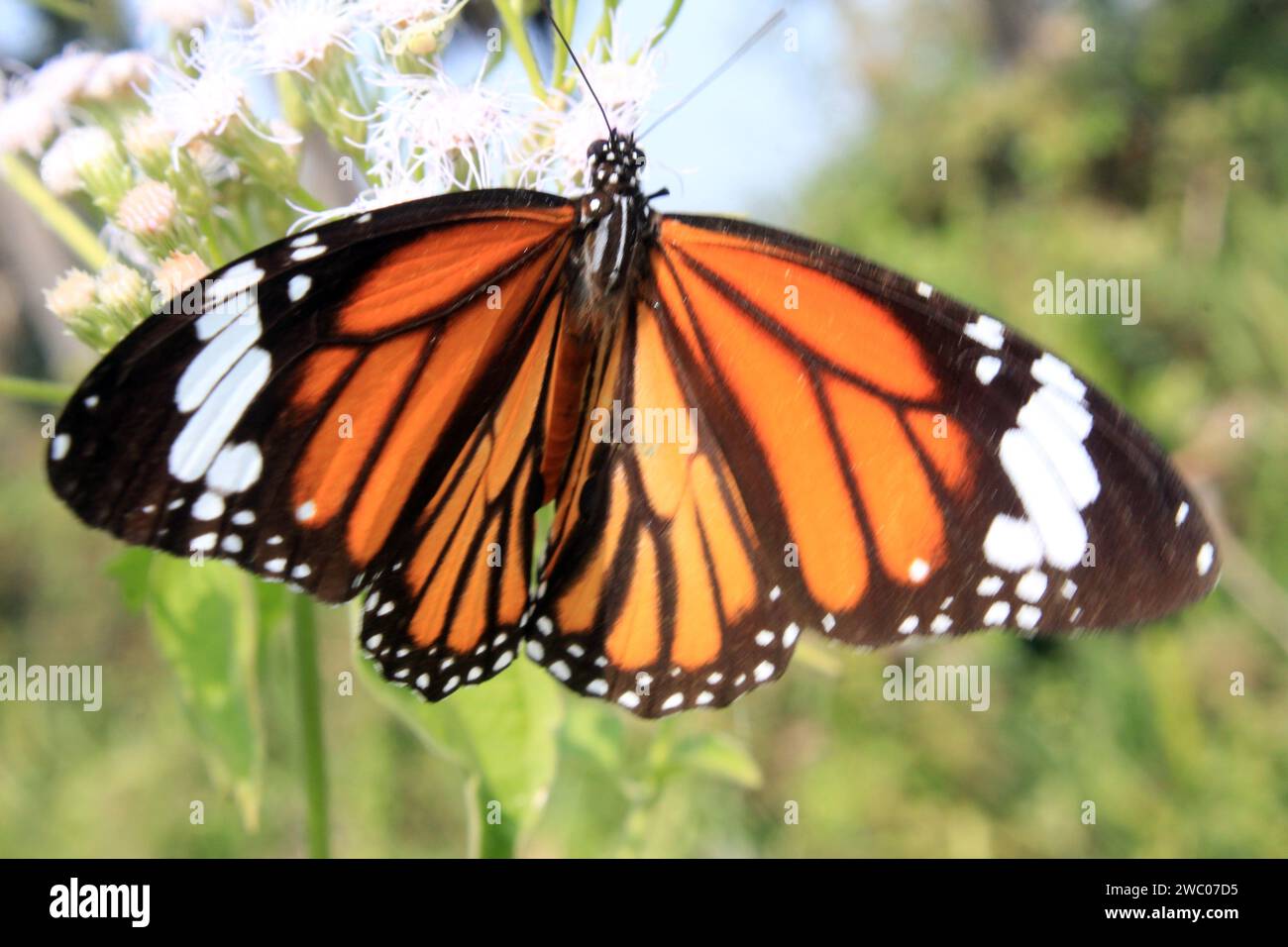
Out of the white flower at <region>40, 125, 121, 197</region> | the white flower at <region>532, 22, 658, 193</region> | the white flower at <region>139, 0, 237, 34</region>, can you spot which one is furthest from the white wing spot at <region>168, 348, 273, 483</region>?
the white flower at <region>139, 0, 237, 34</region>

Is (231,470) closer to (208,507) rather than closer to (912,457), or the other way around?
(208,507)

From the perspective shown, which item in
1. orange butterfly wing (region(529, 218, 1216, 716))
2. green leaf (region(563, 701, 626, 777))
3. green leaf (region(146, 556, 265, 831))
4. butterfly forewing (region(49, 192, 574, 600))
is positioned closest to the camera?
butterfly forewing (region(49, 192, 574, 600))

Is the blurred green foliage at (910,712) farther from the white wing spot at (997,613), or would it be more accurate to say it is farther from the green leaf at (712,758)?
the white wing spot at (997,613)

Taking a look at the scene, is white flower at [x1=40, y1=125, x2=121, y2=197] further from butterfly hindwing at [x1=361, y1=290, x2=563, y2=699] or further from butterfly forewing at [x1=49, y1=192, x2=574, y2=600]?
butterfly hindwing at [x1=361, y1=290, x2=563, y2=699]

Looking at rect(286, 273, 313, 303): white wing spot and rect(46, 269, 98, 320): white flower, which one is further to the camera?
rect(46, 269, 98, 320): white flower

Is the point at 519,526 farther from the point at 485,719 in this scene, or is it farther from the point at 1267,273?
the point at 1267,273

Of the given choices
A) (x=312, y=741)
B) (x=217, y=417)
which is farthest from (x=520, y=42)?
(x=312, y=741)

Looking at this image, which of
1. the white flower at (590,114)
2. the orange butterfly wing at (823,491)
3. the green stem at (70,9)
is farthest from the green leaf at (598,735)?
the green stem at (70,9)
